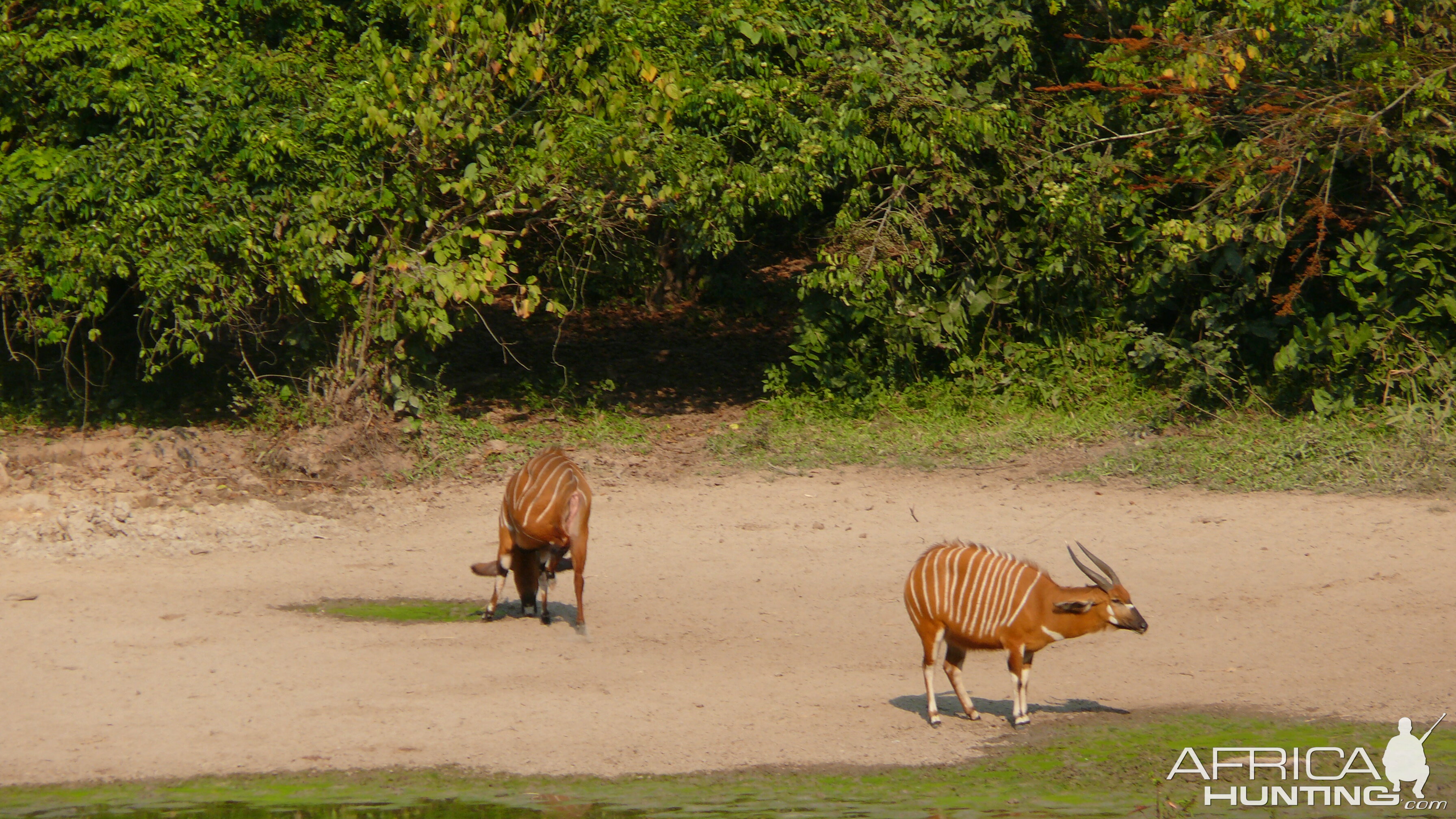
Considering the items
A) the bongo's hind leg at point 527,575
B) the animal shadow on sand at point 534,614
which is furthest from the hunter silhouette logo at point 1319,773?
the bongo's hind leg at point 527,575

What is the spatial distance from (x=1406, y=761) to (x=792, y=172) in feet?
26.3

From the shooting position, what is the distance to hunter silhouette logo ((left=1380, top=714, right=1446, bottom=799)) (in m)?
6.36

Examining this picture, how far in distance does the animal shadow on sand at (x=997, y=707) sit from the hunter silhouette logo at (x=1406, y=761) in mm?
1247

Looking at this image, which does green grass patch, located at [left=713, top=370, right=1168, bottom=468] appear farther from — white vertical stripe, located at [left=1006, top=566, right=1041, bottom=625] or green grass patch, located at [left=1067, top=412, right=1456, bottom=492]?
white vertical stripe, located at [left=1006, top=566, right=1041, bottom=625]

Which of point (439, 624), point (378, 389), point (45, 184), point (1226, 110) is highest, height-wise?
point (1226, 110)

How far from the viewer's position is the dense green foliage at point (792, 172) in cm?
1236

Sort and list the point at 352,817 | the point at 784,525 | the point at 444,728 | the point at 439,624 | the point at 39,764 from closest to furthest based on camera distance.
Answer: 1. the point at 352,817
2. the point at 39,764
3. the point at 444,728
4. the point at 439,624
5. the point at 784,525

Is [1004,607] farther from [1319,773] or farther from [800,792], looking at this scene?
[1319,773]

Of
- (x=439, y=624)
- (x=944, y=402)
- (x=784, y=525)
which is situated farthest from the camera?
(x=944, y=402)

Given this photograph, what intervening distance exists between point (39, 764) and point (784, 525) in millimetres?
5839

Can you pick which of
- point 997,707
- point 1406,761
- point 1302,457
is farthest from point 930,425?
point 1406,761

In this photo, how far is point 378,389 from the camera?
13.4m

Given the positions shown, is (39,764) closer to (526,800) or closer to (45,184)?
(526,800)

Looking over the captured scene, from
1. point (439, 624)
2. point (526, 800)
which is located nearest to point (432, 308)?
point (439, 624)
